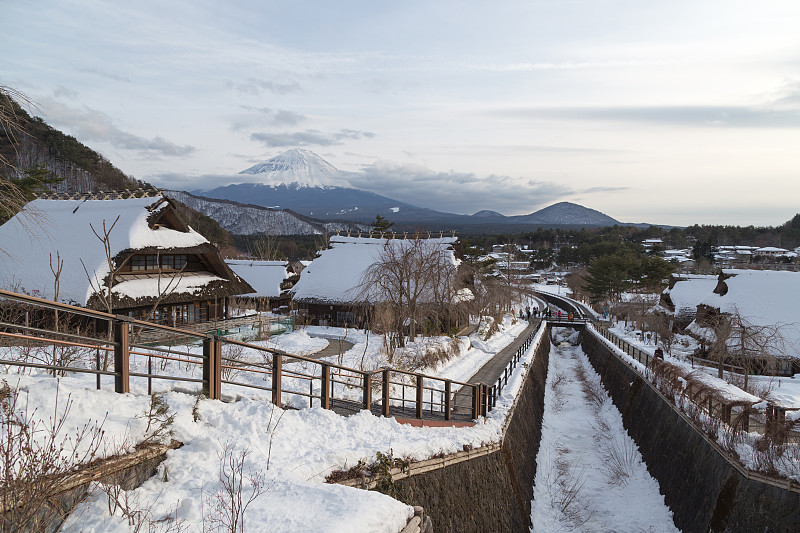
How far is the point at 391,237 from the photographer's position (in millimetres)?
40250

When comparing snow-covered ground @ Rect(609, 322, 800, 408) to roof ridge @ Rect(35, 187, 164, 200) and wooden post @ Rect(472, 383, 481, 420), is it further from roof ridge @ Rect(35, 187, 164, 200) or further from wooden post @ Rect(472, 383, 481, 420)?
roof ridge @ Rect(35, 187, 164, 200)

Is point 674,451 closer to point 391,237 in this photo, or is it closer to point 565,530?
point 565,530

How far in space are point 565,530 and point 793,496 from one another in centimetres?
543

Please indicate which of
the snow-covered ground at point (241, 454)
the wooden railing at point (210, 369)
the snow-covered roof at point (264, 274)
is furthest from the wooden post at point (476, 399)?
the snow-covered roof at point (264, 274)

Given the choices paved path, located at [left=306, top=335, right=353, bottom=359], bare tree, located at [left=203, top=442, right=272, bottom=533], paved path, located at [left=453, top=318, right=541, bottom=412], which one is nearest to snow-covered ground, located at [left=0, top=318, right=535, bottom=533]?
bare tree, located at [left=203, top=442, right=272, bottom=533]

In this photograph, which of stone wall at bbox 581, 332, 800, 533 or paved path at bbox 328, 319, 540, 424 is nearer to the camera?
stone wall at bbox 581, 332, 800, 533

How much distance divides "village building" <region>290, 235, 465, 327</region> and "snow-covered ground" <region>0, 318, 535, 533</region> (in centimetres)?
2247

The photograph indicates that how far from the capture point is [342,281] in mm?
33969

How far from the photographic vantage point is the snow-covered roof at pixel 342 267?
33.2 m

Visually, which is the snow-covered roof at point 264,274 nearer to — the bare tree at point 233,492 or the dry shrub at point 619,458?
the dry shrub at point 619,458

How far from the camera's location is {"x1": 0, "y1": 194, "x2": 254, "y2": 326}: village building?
20828 millimetres

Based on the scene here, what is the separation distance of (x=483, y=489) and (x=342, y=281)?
25.4 m

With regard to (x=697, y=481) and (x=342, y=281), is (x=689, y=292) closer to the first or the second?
(x=342, y=281)

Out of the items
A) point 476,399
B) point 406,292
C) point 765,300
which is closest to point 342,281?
point 406,292
